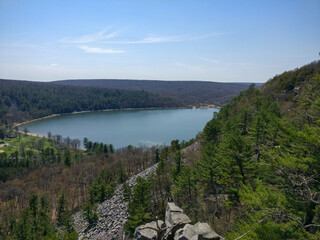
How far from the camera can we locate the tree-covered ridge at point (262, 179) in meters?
6.23

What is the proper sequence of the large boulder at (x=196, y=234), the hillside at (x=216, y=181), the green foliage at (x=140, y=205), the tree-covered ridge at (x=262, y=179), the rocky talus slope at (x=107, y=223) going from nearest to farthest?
the tree-covered ridge at (x=262, y=179) < the hillside at (x=216, y=181) < the large boulder at (x=196, y=234) < the green foliage at (x=140, y=205) < the rocky talus slope at (x=107, y=223)

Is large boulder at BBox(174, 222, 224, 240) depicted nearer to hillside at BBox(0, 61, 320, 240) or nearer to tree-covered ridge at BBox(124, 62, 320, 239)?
hillside at BBox(0, 61, 320, 240)

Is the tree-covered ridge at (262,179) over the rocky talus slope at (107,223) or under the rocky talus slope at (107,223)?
over

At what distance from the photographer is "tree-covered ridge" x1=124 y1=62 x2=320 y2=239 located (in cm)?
623

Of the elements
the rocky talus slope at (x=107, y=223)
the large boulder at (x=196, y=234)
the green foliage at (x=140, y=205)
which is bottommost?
the rocky talus slope at (x=107, y=223)

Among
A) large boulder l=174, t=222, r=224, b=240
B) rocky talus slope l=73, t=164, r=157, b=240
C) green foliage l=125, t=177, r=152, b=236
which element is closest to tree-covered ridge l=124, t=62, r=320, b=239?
green foliage l=125, t=177, r=152, b=236

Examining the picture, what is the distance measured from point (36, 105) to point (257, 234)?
201m

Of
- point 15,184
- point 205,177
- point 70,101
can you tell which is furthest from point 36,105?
point 205,177

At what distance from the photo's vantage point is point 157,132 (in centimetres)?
9600

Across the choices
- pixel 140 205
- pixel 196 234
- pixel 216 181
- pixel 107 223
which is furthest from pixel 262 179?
pixel 107 223

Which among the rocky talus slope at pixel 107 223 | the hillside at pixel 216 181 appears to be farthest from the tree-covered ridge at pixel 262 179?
the rocky talus slope at pixel 107 223

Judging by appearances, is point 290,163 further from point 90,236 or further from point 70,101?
point 70,101

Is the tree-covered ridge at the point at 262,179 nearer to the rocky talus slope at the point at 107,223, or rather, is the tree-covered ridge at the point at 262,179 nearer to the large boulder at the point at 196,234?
the large boulder at the point at 196,234

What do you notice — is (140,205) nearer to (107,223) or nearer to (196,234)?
(196,234)
